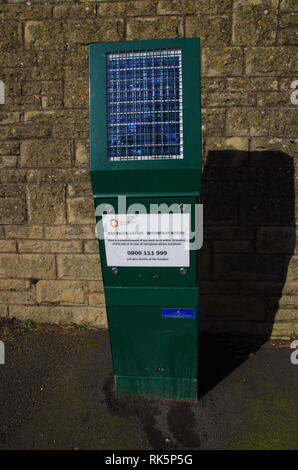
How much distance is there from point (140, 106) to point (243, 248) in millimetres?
1852

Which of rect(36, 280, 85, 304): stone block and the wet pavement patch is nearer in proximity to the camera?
the wet pavement patch

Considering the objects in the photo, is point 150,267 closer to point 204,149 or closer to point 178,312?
point 178,312

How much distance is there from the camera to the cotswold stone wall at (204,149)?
3230 mm

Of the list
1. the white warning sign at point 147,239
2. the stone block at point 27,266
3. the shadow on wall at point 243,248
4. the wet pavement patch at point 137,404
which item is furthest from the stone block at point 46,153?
the wet pavement patch at point 137,404

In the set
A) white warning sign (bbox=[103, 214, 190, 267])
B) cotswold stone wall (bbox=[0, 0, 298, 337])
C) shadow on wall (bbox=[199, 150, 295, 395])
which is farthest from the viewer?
shadow on wall (bbox=[199, 150, 295, 395])

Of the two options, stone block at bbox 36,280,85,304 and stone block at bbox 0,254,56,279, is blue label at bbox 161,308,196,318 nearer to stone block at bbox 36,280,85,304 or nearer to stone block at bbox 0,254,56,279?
stone block at bbox 36,280,85,304

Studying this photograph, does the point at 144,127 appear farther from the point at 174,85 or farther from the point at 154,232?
the point at 154,232

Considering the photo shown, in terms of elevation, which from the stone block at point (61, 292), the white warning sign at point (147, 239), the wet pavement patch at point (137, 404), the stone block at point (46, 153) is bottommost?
the wet pavement patch at point (137, 404)

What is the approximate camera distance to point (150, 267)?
2.34m

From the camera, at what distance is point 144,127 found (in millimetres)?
2188

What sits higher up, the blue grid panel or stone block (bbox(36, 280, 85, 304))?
the blue grid panel

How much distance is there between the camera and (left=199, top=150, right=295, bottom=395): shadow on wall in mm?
3355

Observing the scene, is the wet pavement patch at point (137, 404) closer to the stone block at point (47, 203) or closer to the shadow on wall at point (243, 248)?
the shadow on wall at point (243, 248)

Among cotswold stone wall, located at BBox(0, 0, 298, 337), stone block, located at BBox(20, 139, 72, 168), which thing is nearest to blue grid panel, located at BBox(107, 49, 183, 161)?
cotswold stone wall, located at BBox(0, 0, 298, 337)
